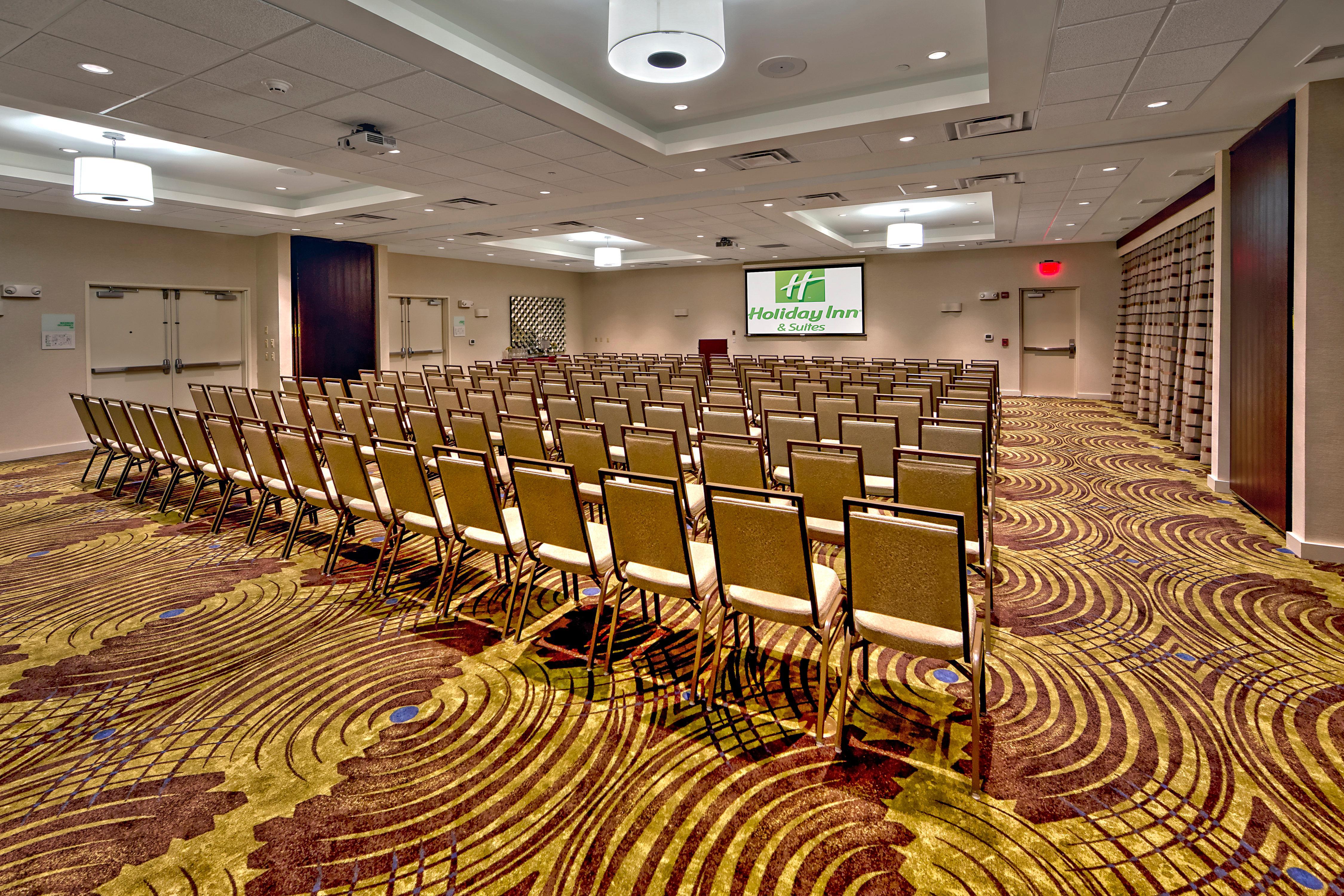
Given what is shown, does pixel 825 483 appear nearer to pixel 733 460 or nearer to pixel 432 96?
pixel 733 460

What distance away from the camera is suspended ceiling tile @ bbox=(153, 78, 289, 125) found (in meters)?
4.88

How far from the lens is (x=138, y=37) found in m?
4.04

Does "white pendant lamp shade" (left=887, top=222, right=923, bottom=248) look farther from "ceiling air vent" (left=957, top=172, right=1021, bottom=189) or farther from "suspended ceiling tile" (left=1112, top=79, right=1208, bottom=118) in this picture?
"suspended ceiling tile" (left=1112, top=79, right=1208, bottom=118)

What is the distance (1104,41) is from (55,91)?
7.02m

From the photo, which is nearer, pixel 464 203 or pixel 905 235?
pixel 464 203

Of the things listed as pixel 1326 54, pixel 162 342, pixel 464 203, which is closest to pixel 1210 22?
pixel 1326 54

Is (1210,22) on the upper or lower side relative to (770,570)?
upper

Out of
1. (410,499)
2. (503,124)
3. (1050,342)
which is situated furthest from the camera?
(1050,342)

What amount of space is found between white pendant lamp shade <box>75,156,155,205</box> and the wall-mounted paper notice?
3528 millimetres

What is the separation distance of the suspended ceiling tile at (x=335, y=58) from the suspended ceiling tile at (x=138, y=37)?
326 millimetres

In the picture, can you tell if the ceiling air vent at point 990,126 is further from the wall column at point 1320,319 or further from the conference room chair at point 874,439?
the conference room chair at point 874,439

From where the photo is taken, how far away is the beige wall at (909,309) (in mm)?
14766

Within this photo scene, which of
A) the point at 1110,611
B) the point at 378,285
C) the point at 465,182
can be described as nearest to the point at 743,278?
the point at 378,285

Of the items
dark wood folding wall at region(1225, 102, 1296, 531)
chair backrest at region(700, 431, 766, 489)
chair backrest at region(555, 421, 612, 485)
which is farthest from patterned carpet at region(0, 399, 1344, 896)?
dark wood folding wall at region(1225, 102, 1296, 531)
